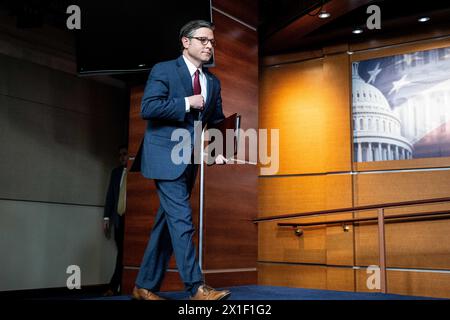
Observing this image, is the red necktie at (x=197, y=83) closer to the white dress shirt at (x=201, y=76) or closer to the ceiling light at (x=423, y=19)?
the white dress shirt at (x=201, y=76)

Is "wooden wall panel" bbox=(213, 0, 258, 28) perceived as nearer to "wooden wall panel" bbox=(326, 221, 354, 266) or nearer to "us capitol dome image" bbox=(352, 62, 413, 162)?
"us capitol dome image" bbox=(352, 62, 413, 162)

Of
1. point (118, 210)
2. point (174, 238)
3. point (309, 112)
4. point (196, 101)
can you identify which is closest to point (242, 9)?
point (309, 112)

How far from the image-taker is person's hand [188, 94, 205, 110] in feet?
8.77

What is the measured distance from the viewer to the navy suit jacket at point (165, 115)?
266 centimetres

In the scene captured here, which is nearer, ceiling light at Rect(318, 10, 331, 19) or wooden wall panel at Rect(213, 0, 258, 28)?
wooden wall panel at Rect(213, 0, 258, 28)

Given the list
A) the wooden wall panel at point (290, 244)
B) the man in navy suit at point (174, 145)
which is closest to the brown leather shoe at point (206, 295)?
the man in navy suit at point (174, 145)

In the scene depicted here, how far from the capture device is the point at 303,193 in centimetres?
557

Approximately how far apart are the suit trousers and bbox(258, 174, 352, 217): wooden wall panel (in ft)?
9.18

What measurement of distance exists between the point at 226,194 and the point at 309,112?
1.72 metres

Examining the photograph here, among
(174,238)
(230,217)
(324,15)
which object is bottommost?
(174,238)

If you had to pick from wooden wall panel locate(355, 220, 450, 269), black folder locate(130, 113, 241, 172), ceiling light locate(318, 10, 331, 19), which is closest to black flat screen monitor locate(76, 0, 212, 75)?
ceiling light locate(318, 10, 331, 19)

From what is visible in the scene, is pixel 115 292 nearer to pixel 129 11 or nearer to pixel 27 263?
pixel 27 263

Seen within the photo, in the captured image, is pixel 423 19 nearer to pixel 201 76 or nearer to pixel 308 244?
pixel 308 244

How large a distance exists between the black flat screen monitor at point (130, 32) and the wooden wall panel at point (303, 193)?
2.18 metres
